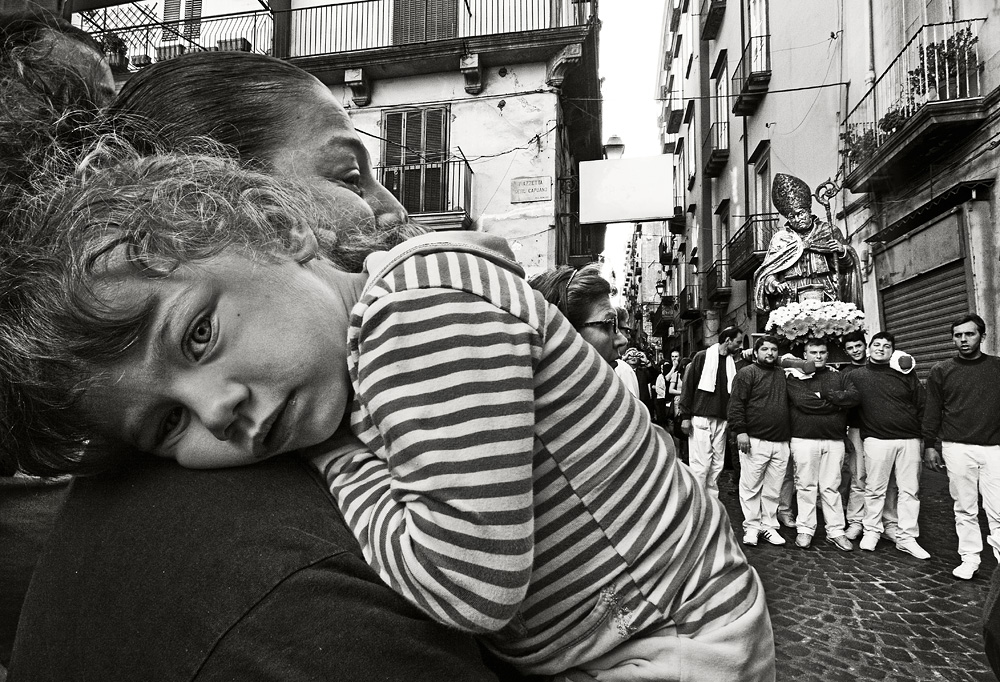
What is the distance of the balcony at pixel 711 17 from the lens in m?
20.8

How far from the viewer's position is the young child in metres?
0.85

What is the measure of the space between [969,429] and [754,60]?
551 inches

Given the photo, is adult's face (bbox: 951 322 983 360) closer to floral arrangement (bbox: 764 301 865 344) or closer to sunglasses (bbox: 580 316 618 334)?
floral arrangement (bbox: 764 301 865 344)

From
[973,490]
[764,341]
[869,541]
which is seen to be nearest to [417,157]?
[764,341]

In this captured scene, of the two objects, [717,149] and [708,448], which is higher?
[717,149]

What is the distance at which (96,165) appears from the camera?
3.06 ft

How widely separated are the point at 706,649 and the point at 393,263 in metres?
0.76

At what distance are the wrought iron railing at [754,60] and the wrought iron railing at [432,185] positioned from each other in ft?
26.8

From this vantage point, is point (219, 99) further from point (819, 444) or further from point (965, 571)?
point (819, 444)

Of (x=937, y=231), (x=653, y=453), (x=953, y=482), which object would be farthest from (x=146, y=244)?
(x=937, y=231)

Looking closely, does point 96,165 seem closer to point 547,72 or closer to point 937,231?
point 937,231

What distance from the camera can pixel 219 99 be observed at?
1.13 metres

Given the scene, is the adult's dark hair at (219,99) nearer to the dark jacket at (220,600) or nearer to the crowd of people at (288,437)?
the crowd of people at (288,437)

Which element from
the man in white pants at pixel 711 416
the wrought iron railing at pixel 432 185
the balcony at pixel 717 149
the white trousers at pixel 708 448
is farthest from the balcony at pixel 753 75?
the white trousers at pixel 708 448
